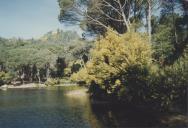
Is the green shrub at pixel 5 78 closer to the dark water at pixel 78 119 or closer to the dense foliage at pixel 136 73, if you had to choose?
the dense foliage at pixel 136 73

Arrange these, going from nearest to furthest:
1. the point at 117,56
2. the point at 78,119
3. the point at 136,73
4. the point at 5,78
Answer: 1. the point at 78,119
2. the point at 136,73
3. the point at 117,56
4. the point at 5,78

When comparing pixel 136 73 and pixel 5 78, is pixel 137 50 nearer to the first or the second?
pixel 136 73

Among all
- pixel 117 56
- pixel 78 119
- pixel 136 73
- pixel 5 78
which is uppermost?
pixel 117 56

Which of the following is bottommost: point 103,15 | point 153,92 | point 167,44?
point 153,92

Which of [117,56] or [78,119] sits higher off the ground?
[117,56]

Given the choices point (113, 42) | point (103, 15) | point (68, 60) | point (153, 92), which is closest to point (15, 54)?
point (68, 60)

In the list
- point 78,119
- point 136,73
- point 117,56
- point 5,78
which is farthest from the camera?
point 5,78

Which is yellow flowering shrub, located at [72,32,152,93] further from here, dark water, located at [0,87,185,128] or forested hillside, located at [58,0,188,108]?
dark water, located at [0,87,185,128]

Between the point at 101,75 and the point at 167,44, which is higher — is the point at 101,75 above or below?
below

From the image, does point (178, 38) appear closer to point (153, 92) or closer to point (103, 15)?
point (103, 15)

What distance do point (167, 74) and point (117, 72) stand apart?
11.0 meters

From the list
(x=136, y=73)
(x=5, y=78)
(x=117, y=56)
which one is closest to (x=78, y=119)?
(x=136, y=73)

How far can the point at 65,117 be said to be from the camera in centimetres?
4266

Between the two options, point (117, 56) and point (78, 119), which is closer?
point (78, 119)
